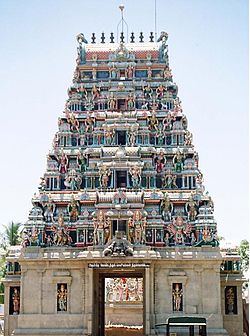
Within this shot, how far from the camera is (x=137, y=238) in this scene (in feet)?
136

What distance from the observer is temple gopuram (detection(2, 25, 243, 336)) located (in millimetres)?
40469

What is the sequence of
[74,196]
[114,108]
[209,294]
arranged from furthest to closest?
1. [114,108]
2. [74,196]
3. [209,294]

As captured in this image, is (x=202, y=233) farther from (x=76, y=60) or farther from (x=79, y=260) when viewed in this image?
(x=76, y=60)

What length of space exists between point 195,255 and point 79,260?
25.3 ft

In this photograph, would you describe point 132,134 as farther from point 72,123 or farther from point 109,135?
point 72,123

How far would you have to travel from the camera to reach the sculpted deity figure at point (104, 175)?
43.5 meters

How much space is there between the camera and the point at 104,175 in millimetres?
43656

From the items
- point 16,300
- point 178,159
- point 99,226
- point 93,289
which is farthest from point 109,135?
point 16,300

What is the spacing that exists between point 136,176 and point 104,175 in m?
2.28

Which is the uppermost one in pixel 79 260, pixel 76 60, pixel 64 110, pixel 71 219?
pixel 76 60

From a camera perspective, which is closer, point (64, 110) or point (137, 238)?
point (137, 238)

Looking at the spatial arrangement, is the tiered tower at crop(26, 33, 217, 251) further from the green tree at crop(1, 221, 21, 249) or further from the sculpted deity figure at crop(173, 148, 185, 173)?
the green tree at crop(1, 221, 21, 249)

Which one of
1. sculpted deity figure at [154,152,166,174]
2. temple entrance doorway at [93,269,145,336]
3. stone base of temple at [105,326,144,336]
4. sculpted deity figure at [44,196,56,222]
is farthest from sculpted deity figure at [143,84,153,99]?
stone base of temple at [105,326,144,336]

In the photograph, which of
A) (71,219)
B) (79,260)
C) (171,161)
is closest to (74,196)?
(71,219)
